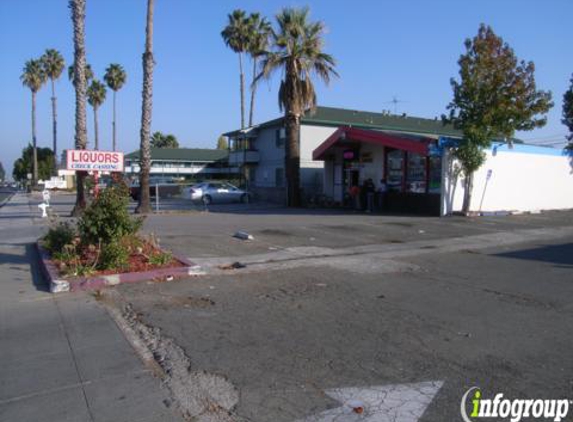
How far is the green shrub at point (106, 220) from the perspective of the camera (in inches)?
369

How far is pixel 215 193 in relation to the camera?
112 ft

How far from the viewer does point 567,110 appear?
39.5 meters

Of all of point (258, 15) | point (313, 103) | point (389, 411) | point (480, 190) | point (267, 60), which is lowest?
point (389, 411)

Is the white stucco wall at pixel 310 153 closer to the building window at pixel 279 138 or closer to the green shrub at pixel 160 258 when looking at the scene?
the building window at pixel 279 138

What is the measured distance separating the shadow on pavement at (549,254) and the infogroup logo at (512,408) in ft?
24.8

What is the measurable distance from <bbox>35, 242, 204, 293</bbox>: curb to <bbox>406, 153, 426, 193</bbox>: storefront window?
16.0 metres

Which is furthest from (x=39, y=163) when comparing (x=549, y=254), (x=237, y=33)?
(x=549, y=254)

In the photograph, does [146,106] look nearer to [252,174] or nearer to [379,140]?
[379,140]

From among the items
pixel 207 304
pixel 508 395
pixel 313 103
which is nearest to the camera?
pixel 508 395

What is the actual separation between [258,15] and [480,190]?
33.7 metres

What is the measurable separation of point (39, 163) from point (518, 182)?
101m

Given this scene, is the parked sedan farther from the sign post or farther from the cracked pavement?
the cracked pavement

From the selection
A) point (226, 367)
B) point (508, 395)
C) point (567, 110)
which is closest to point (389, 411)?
point (508, 395)

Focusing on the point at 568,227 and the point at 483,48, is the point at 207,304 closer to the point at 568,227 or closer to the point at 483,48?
the point at 568,227
